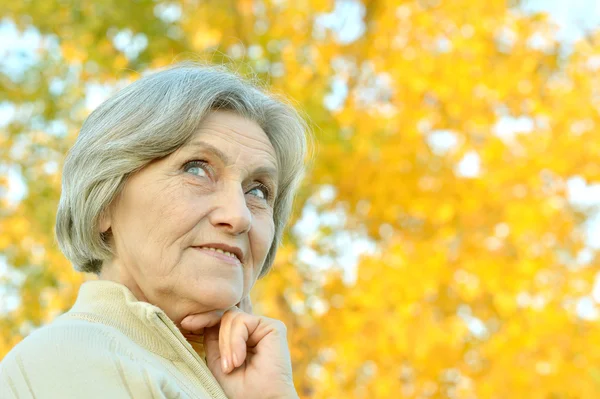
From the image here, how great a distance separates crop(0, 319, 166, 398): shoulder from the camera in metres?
1.38

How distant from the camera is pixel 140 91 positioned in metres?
1.90

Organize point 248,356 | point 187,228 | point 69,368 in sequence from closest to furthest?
point 69,368
point 187,228
point 248,356

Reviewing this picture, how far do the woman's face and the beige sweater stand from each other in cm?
10

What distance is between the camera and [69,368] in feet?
4.58

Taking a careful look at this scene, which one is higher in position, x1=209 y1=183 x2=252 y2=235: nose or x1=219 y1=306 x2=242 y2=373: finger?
x1=209 y1=183 x2=252 y2=235: nose

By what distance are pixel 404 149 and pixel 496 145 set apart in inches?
26.5

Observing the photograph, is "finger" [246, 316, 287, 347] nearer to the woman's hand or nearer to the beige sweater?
the woman's hand

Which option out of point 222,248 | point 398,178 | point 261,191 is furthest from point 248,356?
point 398,178

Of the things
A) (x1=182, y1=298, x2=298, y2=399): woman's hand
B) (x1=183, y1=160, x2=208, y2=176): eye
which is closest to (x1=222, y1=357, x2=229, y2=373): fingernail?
(x1=182, y1=298, x2=298, y2=399): woman's hand

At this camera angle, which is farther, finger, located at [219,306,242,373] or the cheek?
the cheek

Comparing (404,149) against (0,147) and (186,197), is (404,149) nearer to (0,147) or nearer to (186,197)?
(0,147)

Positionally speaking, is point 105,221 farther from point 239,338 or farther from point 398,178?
point 398,178

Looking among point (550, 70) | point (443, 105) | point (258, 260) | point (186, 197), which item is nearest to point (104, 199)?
point (186, 197)

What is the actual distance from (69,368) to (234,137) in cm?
76
